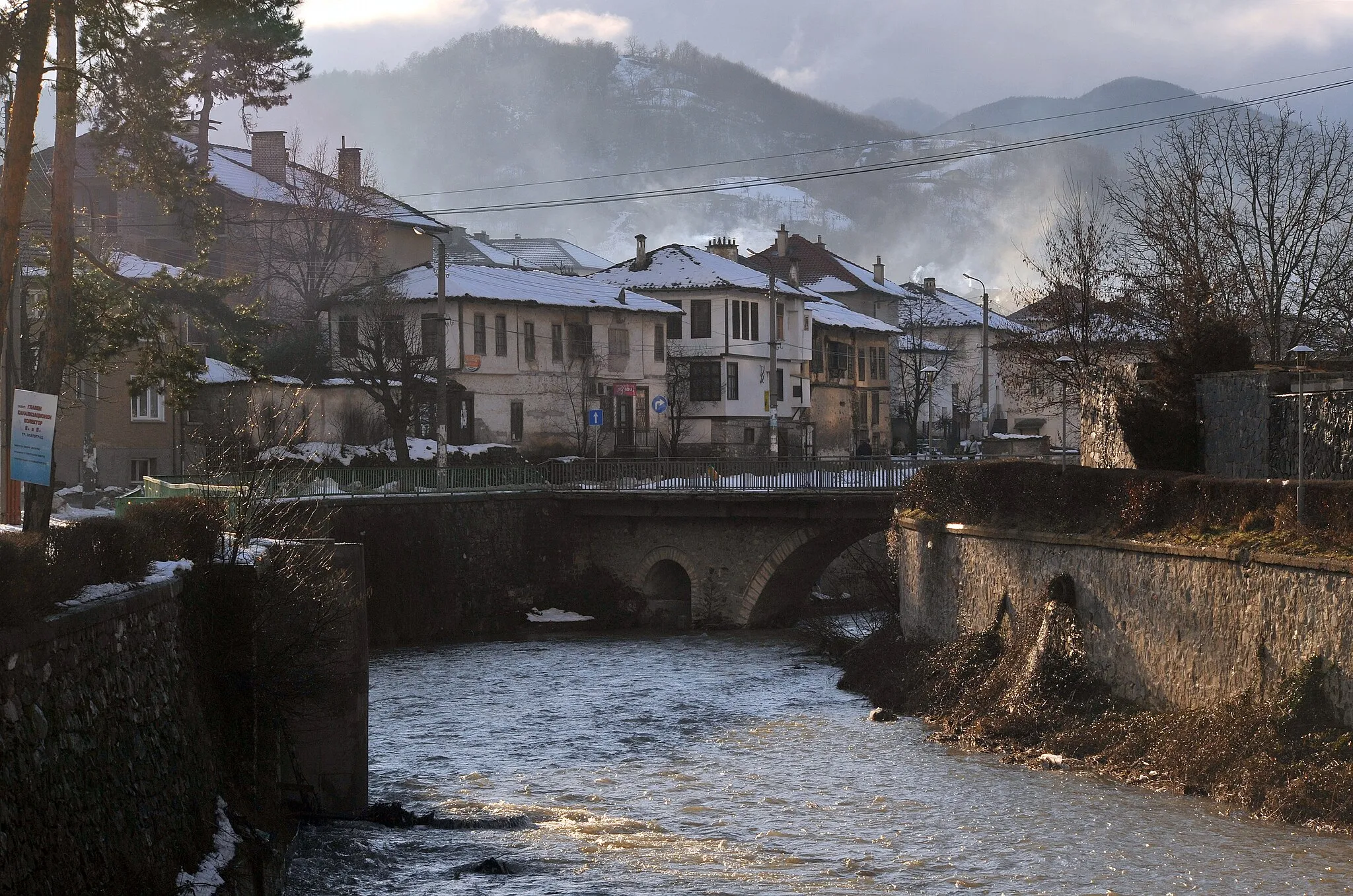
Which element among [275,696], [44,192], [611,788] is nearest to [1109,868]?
[611,788]

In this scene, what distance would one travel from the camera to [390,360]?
54969mm

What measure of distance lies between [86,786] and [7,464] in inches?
629

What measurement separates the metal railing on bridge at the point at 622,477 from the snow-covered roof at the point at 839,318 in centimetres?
2760

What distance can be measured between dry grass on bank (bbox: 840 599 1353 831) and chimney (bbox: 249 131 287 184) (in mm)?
42362

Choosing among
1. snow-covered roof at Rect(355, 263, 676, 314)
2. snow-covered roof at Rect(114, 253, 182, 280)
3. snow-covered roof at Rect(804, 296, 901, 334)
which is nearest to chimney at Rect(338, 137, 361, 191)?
snow-covered roof at Rect(355, 263, 676, 314)

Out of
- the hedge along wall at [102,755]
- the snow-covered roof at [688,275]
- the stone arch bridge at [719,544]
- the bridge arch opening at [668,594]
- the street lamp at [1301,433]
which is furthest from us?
the snow-covered roof at [688,275]

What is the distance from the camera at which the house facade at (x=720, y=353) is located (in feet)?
228

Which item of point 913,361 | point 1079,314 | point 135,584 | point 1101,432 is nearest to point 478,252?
point 913,361

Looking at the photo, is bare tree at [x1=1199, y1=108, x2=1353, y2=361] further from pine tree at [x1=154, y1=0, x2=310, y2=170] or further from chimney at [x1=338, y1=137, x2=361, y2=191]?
chimney at [x1=338, y1=137, x2=361, y2=191]

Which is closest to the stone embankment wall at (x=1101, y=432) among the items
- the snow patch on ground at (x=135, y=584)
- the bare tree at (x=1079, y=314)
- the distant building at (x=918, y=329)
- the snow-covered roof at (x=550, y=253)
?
the bare tree at (x=1079, y=314)

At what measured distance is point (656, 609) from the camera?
165ft

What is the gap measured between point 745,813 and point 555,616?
26.9 metres

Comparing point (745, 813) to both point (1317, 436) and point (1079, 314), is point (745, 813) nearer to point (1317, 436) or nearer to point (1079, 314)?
point (1317, 436)

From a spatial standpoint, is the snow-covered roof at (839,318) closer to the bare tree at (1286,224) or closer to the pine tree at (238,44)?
the bare tree at (1286,224)
